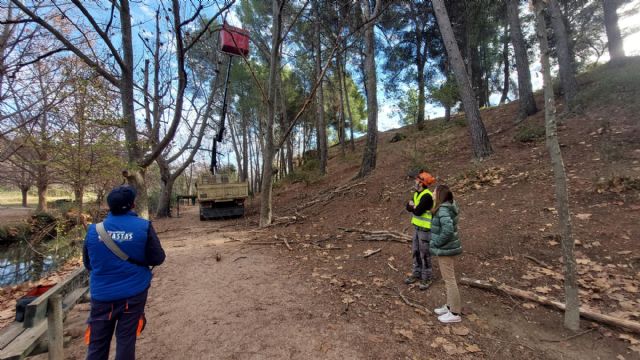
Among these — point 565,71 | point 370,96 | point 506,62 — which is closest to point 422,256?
point 370,96

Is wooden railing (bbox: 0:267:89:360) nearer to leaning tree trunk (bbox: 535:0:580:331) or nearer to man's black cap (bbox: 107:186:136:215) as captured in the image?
man's black cap (bbox: 107:186:136:215)

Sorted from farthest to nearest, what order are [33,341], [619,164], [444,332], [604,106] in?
[604,106]
[619,164]
[444,332]
[33,341]

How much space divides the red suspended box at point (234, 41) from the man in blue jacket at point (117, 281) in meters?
7.07

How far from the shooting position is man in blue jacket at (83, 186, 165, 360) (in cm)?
246

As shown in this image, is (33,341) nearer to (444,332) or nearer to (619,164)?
(444,332)

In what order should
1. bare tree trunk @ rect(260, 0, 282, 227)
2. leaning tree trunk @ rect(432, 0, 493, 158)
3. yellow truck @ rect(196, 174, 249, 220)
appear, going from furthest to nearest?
1. yellow truck @ rect(196, 174, 249, 220)
2. leaning tree trunk @ rect(432, 0, 493, 158)
3. bare tree trunk @ rect(260, 0, 282, 227)

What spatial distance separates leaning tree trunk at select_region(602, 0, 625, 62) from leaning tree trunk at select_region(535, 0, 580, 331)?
1438 centimetres

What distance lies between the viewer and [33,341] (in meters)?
2.60

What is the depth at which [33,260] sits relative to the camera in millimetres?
10164

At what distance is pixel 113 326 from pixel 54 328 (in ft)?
2.30

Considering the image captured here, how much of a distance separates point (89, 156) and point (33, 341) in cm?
506

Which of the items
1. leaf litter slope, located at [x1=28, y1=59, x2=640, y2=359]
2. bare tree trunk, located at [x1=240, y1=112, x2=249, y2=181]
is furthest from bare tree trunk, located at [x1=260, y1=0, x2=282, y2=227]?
bare tree trunk, located at [x1=240, y1=112, x2=249, y2=181]

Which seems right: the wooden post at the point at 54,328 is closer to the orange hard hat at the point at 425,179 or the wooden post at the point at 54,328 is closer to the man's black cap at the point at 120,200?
the man's black cap at the point at 120,200

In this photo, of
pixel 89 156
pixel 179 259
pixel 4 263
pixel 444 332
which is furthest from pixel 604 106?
pixel 4 263
